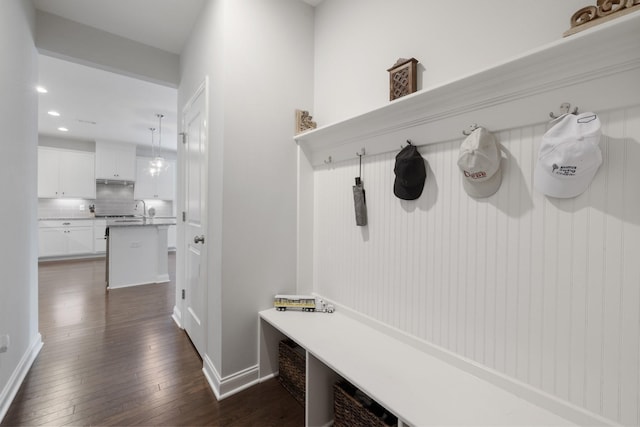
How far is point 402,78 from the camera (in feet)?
4.65

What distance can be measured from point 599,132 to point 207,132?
6.71ft

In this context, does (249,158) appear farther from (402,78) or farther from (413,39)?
(413,39)

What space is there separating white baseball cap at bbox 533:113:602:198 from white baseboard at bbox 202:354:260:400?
6.38 feet

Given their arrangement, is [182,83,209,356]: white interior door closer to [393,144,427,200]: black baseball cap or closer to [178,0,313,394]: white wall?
[178,0,313,394]: white wall

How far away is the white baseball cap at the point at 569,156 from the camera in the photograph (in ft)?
2.82

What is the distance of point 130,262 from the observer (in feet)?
13.3

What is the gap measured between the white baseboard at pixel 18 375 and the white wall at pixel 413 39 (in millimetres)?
2574

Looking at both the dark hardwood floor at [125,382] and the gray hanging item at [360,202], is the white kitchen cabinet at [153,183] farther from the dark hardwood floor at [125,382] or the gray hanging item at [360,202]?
the gray hanging item at [360,202]

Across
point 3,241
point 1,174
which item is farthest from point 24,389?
point 1,174

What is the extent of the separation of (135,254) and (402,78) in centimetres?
438

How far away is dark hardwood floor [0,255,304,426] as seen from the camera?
1.56m

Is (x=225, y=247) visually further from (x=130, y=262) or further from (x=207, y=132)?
(x=130, y=262)

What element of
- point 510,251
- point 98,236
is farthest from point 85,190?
point 510,251

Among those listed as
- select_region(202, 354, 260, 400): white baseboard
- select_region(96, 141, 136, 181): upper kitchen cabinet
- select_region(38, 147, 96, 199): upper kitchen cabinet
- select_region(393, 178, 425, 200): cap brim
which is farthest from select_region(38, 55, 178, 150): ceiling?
select_region(393, 178, 425, 200): cap brim
